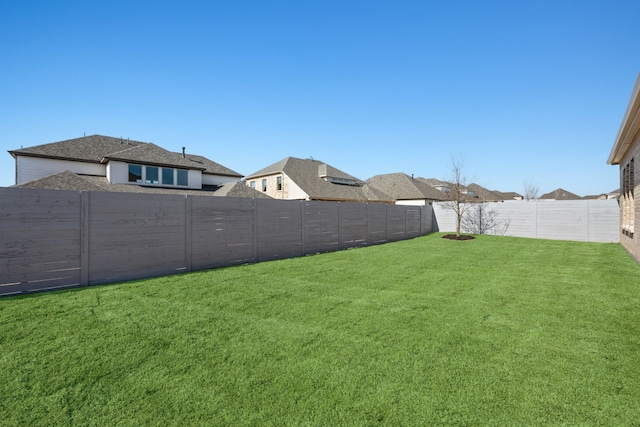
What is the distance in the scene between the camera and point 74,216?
243 inches

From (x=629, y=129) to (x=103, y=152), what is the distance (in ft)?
97.6

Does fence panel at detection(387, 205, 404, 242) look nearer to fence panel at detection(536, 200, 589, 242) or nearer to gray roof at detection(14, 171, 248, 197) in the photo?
fence panel at detection(536, 200, 589, 242)

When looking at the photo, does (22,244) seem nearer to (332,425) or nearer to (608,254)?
(332,425)

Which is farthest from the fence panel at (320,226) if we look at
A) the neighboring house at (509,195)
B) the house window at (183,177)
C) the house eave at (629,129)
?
the neighboring house at (509,195)

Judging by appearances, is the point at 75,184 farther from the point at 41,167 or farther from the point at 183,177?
the point at 183,177

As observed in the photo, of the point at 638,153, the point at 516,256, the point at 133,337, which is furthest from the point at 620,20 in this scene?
the point at 133,337

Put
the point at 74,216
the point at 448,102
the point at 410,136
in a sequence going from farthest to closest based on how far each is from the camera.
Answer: the point at 410,136
the point at 448,102
the point at 74,216

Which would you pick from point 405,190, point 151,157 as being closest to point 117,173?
point 151,157

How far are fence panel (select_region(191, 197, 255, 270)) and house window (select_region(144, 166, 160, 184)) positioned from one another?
50.9 feet

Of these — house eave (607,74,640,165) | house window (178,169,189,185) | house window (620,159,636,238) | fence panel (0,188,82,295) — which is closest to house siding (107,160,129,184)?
house window (178,169,189,185)

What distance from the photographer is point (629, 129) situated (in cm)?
842

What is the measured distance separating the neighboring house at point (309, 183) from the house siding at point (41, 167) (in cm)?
1546

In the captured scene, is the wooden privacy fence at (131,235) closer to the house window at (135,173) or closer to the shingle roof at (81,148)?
the house window at (135,173)

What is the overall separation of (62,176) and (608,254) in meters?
→ 27.5
